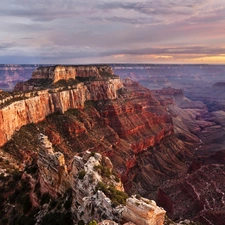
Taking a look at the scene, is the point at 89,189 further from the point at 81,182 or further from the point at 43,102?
the point at 43,102

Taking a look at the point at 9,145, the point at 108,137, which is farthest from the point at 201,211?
the point at 108,137

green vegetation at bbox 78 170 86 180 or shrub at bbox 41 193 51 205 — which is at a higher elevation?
green vegetation at bbox 78 170 86 180

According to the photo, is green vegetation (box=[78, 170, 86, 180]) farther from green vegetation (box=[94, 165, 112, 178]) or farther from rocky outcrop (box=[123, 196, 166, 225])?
rocky outcrop (box=[123, 196, 166, 225])

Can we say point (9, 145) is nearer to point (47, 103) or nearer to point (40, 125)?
point (40, 125)

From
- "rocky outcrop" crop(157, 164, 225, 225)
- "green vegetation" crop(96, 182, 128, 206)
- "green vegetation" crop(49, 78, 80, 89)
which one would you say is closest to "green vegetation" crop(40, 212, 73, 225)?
"green vegetation" crop(96, 182, 128, 206)

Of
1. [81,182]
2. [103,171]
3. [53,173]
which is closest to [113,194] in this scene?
[81,182]
